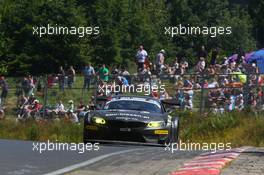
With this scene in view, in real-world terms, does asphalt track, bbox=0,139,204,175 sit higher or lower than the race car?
lower

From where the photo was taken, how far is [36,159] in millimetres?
13367

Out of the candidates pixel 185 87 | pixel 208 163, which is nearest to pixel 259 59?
pixel 185 87

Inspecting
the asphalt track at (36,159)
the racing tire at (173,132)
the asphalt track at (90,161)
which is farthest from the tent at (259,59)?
the asphalt track at (36,159)

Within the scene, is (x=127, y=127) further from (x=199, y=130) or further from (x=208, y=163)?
(x=199, y=130)

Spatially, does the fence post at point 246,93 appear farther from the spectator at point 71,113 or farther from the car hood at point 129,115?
the car hood at point 129,115

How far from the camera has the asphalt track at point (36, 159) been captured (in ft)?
39.3

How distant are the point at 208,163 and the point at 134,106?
22.7 ft

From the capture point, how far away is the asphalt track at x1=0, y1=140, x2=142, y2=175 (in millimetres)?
11992

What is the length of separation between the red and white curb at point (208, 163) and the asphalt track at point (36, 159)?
175cm

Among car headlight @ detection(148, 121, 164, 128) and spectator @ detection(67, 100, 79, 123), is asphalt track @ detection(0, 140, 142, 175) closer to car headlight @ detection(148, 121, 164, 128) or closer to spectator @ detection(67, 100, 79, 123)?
car headlight @ detection(148, 121, 164, 128)

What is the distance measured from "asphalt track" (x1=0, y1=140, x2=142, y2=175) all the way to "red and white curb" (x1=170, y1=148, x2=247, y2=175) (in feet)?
5.73

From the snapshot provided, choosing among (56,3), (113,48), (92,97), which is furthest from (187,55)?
(92,97)

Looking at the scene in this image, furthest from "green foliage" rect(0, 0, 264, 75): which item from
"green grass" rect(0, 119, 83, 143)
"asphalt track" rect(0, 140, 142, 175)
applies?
"asphalt track" rect(0, 140, 142, 175)

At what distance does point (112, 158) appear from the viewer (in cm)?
1392
